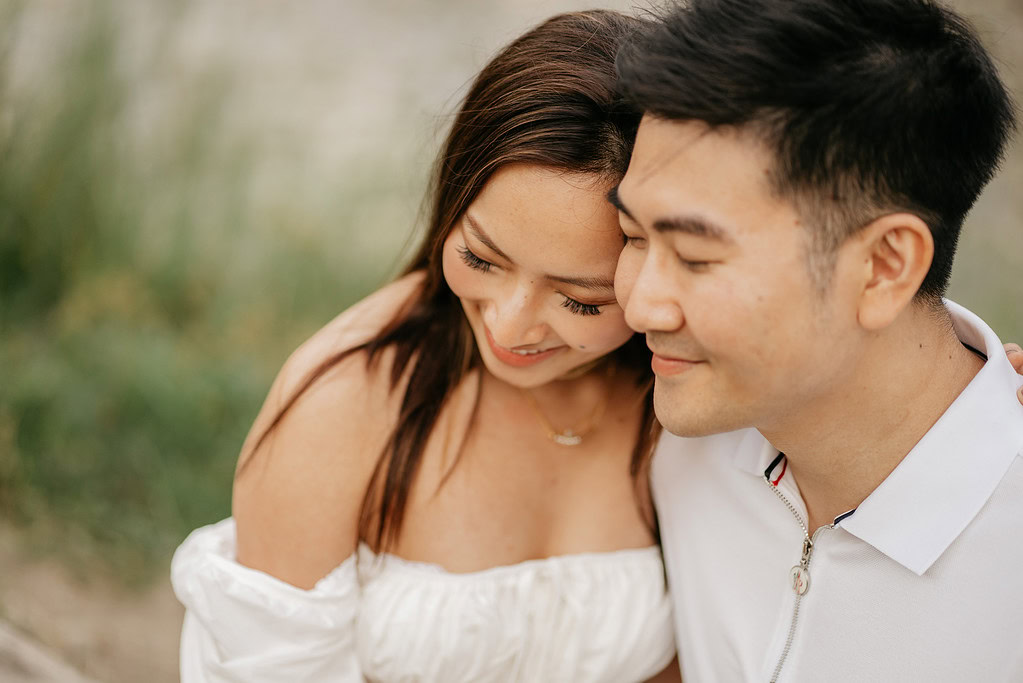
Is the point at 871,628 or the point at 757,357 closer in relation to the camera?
the point at 757,357

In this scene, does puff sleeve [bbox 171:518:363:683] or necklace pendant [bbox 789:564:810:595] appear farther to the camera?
puff sleeve [bbox 171:518:363:683]

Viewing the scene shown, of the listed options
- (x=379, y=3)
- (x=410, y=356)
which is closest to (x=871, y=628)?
(x=410, y=356)

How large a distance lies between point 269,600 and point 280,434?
0.38 meters

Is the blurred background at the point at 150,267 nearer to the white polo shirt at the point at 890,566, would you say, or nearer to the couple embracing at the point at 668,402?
the couple embracing at the point at 668,402

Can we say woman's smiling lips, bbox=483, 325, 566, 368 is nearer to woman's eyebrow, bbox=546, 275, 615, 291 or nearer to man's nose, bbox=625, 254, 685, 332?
woman's eyebrow, bbox=546, 275, 615, 291

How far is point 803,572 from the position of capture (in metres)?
2.05

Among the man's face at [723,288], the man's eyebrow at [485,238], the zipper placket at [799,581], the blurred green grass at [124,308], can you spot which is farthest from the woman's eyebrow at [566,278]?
the blurred green grass at [124,308]

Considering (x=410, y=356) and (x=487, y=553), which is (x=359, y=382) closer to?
(x=410, y=356)

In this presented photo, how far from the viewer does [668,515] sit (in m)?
2.44

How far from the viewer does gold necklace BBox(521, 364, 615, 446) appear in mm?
2494

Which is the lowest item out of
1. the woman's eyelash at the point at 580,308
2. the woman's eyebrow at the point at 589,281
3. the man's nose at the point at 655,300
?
the woman's eyelash at the point at 580,308

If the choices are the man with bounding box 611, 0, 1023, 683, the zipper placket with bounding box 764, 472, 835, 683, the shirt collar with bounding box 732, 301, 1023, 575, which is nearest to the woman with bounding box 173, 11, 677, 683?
the man with bounding box 611, 0, 1023, 683

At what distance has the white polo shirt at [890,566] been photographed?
1.83 metres

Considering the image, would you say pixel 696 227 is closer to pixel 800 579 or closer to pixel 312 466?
pixel 800 579
